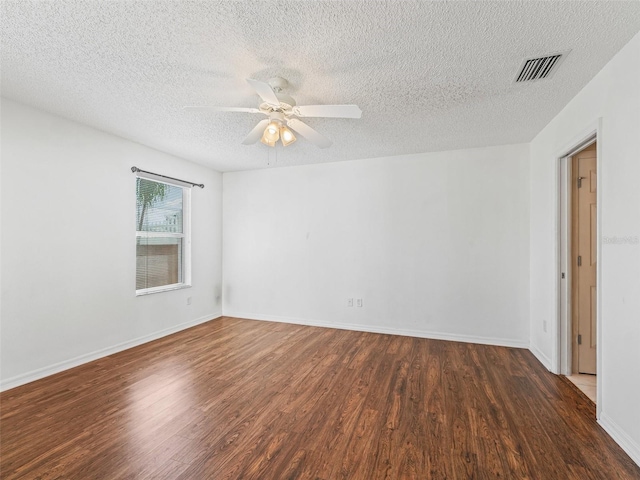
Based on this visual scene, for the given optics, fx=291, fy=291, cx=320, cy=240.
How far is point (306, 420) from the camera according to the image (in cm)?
208

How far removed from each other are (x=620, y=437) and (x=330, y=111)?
279 cm

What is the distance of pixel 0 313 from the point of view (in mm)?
2453

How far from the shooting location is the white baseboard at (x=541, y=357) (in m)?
2.90

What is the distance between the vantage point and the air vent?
6.30ft

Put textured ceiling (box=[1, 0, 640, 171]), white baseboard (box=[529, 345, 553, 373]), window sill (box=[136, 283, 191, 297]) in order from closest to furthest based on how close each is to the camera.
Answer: textured ceiling (box=[1, 0, 640, 171]) < white baseboard (box=[529, 345, 553, 373]) < window sill (box=[136, 283, 191, 297])

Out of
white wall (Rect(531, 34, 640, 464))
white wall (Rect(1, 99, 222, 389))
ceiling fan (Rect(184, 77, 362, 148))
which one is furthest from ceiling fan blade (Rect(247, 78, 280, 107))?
white wall (Rect(1, 99, 222, 389))

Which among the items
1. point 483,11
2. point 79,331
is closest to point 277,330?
point 79,331

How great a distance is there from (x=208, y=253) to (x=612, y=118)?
4866 millimetres

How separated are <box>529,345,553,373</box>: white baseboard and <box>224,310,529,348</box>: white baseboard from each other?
16cm

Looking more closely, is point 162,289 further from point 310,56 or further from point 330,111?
point 310,56

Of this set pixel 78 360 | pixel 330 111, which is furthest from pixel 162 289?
pixel 330 111

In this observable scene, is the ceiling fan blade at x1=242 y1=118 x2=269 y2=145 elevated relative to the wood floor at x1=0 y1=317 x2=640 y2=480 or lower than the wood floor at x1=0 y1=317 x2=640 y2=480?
elevated

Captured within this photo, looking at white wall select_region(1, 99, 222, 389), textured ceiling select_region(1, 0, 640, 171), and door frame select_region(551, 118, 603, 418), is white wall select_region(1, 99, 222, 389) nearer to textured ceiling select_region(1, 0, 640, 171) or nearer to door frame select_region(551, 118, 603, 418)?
textured ceiling select_region(1, 0, 640, 171)

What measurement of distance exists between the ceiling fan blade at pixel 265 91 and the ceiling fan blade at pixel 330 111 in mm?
182
